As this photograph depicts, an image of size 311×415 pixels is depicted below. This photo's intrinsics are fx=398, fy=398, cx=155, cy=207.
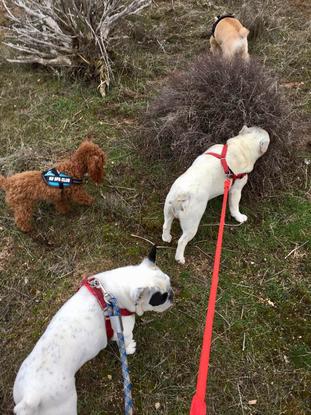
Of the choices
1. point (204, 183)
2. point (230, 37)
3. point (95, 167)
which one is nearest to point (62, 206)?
point (95, 167)

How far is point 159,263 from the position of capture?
3691 millimetres

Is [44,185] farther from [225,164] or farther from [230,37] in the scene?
[230,37]

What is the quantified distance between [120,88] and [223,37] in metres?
1.57

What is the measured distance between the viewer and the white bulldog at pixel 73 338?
2318 millimetres

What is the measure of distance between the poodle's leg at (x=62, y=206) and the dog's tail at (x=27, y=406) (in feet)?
6.80

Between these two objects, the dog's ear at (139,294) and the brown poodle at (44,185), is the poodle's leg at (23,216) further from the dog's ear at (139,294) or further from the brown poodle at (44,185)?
the dog's ear at (139,294)

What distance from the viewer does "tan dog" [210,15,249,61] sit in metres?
5.29

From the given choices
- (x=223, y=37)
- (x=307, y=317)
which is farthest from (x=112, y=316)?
(x=223, y=37)

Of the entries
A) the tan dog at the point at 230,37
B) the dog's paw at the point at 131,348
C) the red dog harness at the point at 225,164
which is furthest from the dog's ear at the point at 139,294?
the tan dog at the point at 230,37

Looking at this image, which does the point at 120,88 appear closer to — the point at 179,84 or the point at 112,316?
the point at 179,84

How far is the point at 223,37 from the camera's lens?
5.45 metres

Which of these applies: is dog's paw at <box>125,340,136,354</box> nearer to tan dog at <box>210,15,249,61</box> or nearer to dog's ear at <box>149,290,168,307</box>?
dog's ear at <box>149,290,168,307</box>

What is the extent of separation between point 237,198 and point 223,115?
0.93 metres

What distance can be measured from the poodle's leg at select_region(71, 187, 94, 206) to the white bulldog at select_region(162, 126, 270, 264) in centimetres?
89
